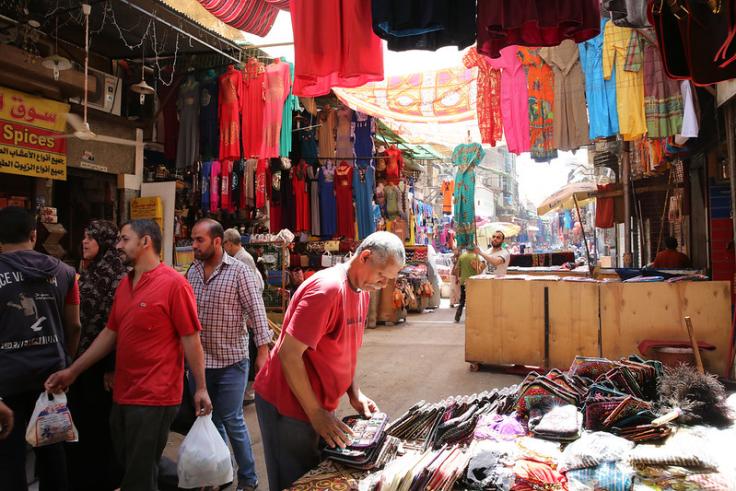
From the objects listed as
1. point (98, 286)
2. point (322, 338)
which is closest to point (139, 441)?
point (98, 286)

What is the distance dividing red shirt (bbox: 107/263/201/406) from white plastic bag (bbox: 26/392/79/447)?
12.0 inches

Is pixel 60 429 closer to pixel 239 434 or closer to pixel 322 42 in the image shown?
pixel 239 434

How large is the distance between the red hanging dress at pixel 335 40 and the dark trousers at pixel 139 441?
272 cm

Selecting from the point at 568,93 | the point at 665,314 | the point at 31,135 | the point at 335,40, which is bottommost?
the point at 665,314

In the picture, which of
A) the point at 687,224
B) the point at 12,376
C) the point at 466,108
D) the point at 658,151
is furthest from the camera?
the point at 687,224

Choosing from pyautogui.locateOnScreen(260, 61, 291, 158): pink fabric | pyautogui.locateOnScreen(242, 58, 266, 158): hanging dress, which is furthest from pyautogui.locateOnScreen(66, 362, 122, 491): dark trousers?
pyautogui.locateOnScreen(242, 58, 266, 158): hanging dress

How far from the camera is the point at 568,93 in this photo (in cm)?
626

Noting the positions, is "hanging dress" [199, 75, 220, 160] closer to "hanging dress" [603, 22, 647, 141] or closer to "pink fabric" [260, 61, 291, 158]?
"pink fabric" [260, 61, 291, 158]

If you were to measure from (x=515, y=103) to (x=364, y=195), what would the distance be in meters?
4.18

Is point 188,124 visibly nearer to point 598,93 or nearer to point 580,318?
point 598,93

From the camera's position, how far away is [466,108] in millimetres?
7340

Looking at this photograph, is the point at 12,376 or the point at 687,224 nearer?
the point at 12,376

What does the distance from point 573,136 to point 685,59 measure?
10.3 ft

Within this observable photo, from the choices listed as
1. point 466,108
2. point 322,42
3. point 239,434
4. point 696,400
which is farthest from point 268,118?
point 696,400
